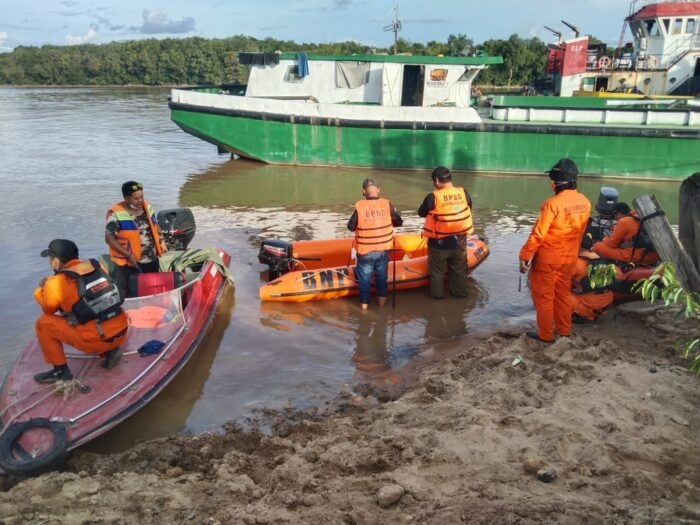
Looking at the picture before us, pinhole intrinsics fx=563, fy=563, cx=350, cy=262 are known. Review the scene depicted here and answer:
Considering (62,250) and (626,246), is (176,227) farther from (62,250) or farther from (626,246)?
(626,246)

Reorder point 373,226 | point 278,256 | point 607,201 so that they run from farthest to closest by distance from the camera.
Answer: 1. point 278,256
2. point 607,201
3. point 373,226

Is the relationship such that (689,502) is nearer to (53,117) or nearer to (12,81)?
(53,117)

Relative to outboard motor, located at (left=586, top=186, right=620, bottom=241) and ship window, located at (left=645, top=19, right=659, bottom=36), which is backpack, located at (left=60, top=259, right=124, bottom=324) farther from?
ship window, located at (left=645, top=19, right=659, bottom=36)

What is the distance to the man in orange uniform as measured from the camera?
4.49 meters

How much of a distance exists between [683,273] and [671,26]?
15690 millimetres

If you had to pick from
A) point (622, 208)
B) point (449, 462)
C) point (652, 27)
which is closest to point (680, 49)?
point (652, 27)

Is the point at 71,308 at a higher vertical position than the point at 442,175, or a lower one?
lower

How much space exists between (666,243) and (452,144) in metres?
9.95

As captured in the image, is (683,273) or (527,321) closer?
(683,273)

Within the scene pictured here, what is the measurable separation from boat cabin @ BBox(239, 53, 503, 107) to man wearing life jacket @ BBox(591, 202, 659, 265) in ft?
31.0

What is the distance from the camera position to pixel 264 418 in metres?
4.13

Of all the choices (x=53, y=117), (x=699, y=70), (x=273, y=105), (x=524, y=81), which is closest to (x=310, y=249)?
(x=273, y=105)

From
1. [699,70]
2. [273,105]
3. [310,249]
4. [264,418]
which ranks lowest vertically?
[264,418]

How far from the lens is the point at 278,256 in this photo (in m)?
6.72
